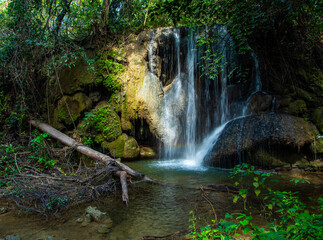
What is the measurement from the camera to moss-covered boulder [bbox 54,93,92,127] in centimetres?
712

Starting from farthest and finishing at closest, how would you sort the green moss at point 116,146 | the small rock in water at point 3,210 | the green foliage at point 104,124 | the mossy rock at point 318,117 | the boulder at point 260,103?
the boulder at point 260,103, the green foliage at point 104,124, the green moss at point 116,146, the mossy rock at point 318,117, the small rock in water at point 3,210

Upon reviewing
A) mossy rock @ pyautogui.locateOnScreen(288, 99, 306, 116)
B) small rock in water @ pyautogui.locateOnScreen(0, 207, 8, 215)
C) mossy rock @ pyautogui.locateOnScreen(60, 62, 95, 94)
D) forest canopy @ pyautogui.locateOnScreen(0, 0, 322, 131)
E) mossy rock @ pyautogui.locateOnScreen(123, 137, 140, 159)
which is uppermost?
forest canopy @ pyautogui.locateOnScreen(0, 0, 322, 131)

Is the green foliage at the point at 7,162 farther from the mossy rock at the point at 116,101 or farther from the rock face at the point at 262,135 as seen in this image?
the rock face at the point at 262,135

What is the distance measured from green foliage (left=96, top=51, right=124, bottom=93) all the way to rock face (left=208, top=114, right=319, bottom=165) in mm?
4431

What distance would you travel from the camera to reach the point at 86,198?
146 inches

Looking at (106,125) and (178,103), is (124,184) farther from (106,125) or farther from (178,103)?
(178,103)

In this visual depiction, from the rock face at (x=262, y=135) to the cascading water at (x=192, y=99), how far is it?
1176mm

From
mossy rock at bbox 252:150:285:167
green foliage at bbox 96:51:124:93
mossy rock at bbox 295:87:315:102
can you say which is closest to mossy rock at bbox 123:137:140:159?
green foliage at bbox 96:51:124:93

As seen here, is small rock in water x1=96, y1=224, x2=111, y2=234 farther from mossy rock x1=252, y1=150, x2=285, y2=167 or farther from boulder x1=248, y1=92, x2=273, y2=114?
boulder x1=248, y1=92, x2=273, y2=114

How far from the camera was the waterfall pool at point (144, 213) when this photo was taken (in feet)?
8.84

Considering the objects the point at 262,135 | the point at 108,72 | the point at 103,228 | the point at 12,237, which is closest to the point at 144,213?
the point at 103,228

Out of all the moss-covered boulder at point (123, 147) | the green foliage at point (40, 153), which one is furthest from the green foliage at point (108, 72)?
the green foliage at point (40, 153)

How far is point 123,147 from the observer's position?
720 cm

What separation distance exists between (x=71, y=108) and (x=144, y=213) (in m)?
5.33
